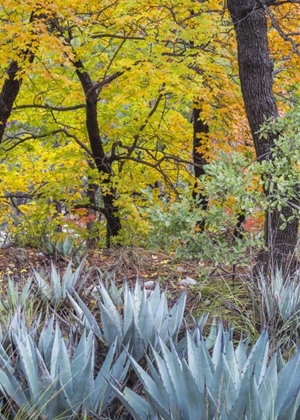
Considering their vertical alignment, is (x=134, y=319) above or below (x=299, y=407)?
above

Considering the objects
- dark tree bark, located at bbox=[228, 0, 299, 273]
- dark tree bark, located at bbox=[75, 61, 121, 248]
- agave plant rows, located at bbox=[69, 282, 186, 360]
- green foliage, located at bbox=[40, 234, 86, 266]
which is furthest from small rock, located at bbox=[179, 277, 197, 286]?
dark tree bark, located at bbox=[75, 61, 121, 248]

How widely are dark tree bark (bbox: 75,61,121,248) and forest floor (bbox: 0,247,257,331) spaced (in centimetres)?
184

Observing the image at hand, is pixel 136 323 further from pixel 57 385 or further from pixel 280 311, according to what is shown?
pixel 280 311

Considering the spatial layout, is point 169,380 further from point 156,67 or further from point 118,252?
point 156,67

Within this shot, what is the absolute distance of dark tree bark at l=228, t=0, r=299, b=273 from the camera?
560 centimetres

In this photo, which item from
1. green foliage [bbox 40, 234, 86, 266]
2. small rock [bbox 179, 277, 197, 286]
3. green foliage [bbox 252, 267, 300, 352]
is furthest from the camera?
green foliage [bbox 40, 234, 86, 266]

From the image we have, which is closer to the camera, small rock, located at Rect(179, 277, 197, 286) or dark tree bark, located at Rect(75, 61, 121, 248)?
small rock, located at Rect(179, 277, 197, 286)

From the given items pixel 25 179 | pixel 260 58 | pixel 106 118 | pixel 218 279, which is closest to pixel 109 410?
pixel 218 279

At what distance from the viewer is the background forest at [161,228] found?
271cm

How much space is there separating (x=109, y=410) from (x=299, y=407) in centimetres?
106

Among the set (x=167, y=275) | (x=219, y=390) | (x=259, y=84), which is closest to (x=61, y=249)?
(x=167, y=275)

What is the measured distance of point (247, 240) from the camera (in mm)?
4996

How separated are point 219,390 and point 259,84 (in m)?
3.98

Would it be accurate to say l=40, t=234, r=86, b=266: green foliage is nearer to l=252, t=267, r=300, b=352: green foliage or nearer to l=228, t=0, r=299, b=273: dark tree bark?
l=228, t=0, r=299, b=273: dark tree bark
